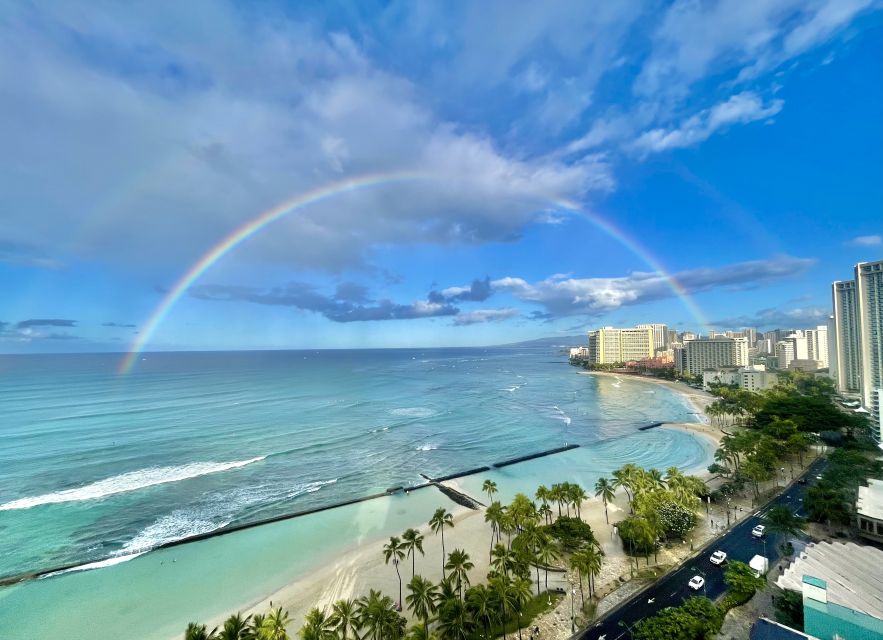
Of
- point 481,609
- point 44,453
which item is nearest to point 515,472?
point 481,609

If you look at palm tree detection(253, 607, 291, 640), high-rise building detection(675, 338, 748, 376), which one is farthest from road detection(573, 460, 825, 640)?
high-rise building detection(675, 338, 748, 376)

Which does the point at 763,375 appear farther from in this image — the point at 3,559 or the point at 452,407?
the point at 3,559

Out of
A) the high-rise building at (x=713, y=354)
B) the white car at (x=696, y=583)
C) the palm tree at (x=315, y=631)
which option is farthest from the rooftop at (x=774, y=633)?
the high-rise building at (x=713, y=354)

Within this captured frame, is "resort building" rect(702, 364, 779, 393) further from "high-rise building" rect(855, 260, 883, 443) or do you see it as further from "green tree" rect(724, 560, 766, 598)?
"green tree" rect(724, 560, 766, 598)

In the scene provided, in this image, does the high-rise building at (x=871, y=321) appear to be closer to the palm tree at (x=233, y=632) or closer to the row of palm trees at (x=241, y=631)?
the row of palm trees at (x=241, y=631)

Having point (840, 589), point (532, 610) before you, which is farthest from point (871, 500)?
point (532, 610)

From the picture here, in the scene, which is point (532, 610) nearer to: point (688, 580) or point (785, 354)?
point (688, 580)
